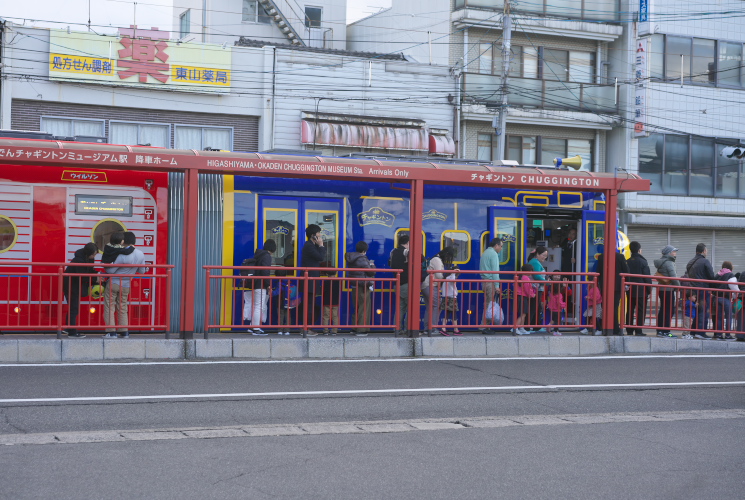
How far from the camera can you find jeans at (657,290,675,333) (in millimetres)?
15547

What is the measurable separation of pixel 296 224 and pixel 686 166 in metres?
21.3

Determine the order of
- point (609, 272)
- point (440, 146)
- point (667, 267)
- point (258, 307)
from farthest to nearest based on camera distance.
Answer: point (440, 146)
point (667, 267)
point (609, 272)
point (258, 307)

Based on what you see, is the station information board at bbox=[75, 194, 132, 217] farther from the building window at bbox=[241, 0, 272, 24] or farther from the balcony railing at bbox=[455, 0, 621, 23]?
the building window at bbox=[241, 0, 272, 24]

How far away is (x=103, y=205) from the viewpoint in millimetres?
14648

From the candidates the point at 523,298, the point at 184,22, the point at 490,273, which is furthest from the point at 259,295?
the point at 184,22

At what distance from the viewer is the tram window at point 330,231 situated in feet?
52.3

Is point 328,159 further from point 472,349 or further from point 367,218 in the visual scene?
point 472,349

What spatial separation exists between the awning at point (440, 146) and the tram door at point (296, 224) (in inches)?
491

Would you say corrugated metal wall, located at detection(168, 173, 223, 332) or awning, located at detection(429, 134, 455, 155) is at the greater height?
awning, located at detection(429, 134, 455, 155)

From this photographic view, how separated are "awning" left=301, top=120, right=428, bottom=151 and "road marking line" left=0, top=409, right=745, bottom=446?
60.9 ft

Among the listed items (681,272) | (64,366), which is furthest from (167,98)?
(681,272)

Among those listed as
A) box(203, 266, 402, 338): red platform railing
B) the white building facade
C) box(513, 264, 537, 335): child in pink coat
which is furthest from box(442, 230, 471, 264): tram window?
the white building facade

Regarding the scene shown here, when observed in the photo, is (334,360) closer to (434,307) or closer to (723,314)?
(434,307)

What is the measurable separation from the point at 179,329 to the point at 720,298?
958 centimetres
